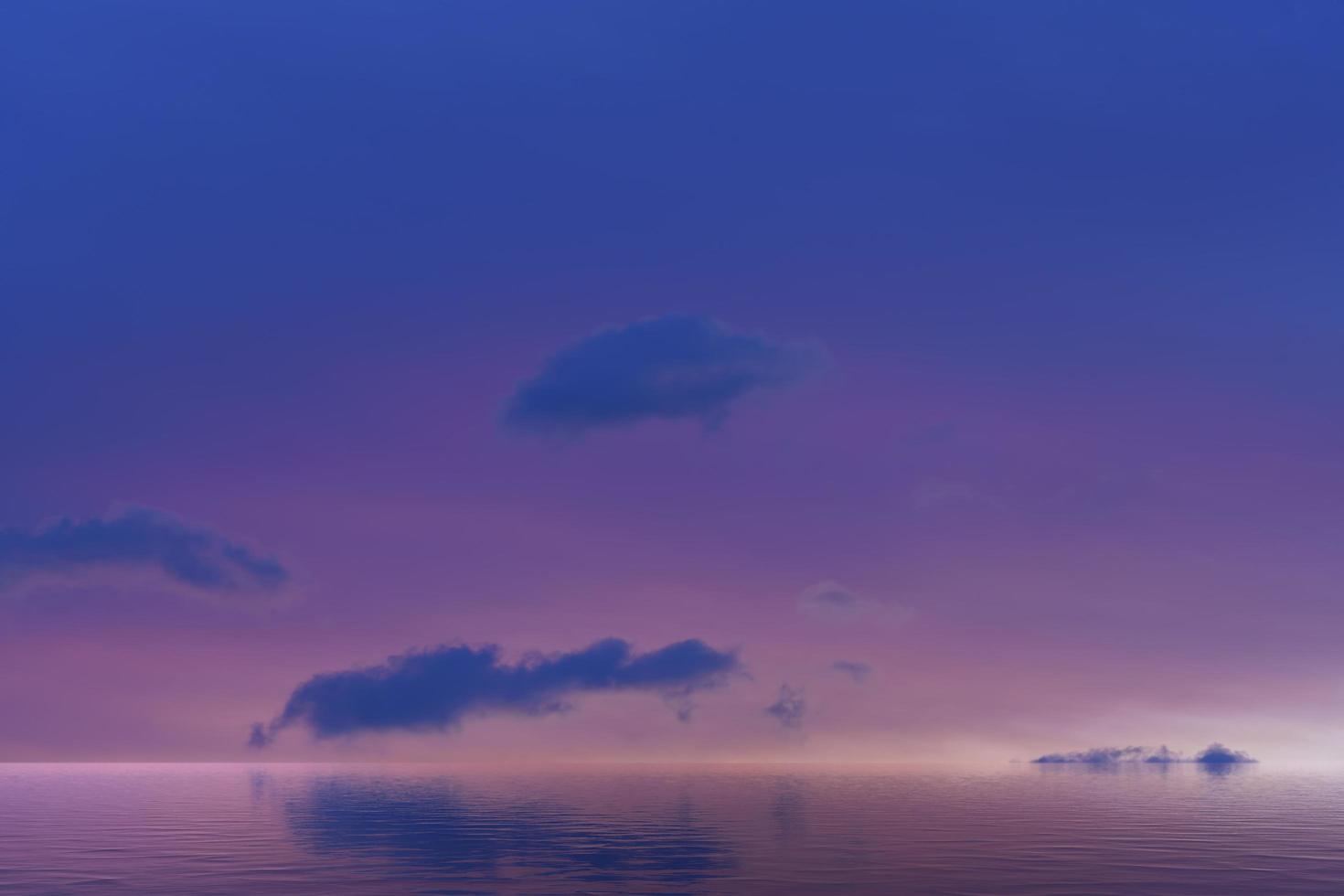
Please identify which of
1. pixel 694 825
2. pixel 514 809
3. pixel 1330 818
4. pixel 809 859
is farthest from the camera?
pixel 514 809

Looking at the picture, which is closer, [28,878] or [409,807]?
[28,878]

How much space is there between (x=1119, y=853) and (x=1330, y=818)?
172 ft

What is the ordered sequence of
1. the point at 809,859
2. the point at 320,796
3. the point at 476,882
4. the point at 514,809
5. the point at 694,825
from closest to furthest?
the point at 476,882 → the point at 809,859 → the point at 694,825 → the point at 514,809 → the point at 320,796

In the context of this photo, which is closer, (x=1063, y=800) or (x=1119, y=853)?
(x=1119, y=853)

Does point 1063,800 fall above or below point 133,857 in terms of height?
below

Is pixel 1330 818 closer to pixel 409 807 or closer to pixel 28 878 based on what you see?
pixel 409 807

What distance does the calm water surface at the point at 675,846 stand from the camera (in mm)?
56000

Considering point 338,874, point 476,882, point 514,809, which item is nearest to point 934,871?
point 476,882

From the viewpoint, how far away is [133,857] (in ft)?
221

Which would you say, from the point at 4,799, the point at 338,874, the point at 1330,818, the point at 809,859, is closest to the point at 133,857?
the point at 338,874

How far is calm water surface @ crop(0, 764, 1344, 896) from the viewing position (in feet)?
184

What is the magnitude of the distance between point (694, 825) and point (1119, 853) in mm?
36791

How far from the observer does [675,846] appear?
74.1m

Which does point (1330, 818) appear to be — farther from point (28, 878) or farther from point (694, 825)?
point (28, 878)
